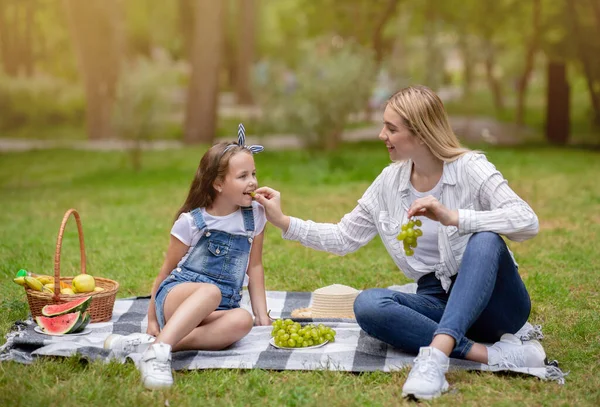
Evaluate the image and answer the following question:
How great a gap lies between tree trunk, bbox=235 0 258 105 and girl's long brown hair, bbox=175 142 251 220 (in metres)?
24.8

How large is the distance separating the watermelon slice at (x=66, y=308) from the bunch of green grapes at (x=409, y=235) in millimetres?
1899

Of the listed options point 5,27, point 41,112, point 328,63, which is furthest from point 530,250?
point 5,27

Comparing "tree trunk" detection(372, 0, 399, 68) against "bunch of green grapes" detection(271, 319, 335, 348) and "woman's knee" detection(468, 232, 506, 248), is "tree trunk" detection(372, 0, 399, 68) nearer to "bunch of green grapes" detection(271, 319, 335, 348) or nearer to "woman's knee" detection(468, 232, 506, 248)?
"bunch of green grapes" detection(271, 319, 335, 348)

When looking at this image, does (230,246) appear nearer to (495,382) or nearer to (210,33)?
(495,382)

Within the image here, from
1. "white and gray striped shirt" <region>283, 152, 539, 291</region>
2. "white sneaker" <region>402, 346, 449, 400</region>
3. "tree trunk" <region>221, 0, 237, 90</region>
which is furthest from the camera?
"tree trunk" <region>221, 0, 237, 90</region>

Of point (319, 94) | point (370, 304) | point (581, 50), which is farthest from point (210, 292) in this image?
point (581, 50)

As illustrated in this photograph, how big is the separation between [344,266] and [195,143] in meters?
12.3

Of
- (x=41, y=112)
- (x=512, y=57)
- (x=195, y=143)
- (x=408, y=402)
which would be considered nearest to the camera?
(x=408, y=402)

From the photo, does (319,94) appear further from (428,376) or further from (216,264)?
(428,376)

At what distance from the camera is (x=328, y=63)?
47.9ft

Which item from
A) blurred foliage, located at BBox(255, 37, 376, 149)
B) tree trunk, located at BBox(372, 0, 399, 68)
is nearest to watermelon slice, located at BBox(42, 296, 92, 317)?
blurred foliage, located at BBox(255, 37, 376, 149)

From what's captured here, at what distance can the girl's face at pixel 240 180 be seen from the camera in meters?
4.59

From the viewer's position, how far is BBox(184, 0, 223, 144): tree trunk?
1750 cm

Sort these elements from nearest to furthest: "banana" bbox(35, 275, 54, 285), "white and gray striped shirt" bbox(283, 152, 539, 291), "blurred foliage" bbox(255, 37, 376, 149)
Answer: "white and gray striped shirt" bbox(283, 152, 539, 291) < "banana" bbox(35, 275, 54, 285) < "blurred foliage" bbox(255, 37, 376, 149)
